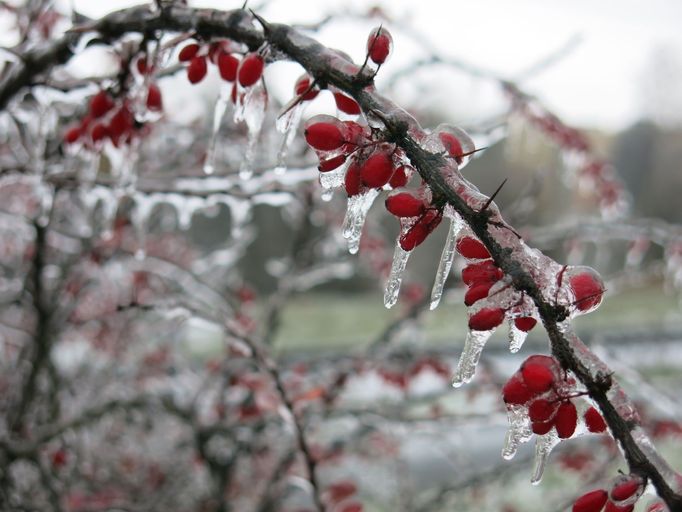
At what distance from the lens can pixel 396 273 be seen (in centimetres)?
95

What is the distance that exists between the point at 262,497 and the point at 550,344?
2349mm

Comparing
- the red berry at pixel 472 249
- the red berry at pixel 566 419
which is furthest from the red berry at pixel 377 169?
the red berry at pixel 566 419

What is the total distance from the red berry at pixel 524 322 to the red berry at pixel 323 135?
329mm

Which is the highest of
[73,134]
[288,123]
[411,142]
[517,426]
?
[411,142]

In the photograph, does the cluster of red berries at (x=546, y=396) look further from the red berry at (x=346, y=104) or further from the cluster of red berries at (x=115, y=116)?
the cluster of red berries at (x=115, y=116)

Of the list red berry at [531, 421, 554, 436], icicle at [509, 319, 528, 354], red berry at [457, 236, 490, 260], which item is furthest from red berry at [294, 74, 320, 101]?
red berry at [531, 421, 554, 436]

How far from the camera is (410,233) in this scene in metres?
0.85

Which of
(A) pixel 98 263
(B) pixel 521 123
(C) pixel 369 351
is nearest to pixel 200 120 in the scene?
(A) pixel 98 263

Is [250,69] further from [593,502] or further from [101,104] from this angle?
[593,502]

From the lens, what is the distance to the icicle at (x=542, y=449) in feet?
2.65

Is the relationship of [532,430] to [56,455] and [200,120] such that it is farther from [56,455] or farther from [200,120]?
[200,120]

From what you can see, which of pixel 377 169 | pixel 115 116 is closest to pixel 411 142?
pixel 377 169

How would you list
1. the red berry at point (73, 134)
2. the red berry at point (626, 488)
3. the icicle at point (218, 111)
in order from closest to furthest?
1. the red berry at point (626, 488)
2. the icicle at point (218, 111)
3. the red berry at point (73, 134)

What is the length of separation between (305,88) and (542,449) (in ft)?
2.05
